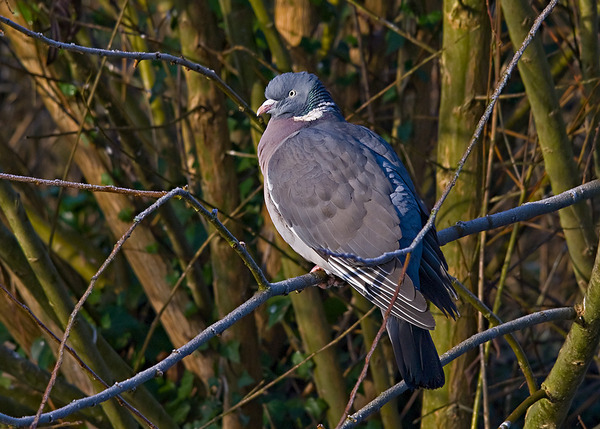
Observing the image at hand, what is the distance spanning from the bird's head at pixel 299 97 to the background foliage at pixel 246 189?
0.75ft

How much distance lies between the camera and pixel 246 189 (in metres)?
3.86

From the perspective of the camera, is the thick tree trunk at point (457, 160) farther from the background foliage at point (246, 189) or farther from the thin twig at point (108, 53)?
the thin twig at point (108, 53)

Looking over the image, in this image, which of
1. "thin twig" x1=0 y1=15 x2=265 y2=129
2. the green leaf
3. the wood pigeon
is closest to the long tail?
the wood pigeon

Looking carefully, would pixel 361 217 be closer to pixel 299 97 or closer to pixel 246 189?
pixel 299 97

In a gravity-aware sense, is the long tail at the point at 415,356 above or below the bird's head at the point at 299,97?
below

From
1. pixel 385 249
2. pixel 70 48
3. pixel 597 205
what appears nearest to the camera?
pixel 70 48

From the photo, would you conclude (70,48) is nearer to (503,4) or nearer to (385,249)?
(385,249)

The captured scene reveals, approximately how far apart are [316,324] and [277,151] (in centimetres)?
99

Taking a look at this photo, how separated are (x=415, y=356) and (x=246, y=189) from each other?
197cm

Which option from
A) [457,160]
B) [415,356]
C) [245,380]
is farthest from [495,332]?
[245,380]

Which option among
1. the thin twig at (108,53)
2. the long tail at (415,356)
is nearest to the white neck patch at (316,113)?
the thin twig at (108,53)

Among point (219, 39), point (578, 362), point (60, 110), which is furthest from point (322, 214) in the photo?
point (60, 110)

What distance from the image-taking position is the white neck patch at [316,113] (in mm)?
2969

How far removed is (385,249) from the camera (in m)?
2.30
